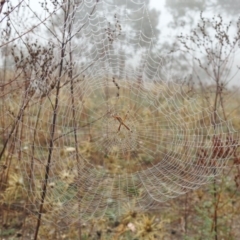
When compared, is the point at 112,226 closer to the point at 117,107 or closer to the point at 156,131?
the point at 117,107

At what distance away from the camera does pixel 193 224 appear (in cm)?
388

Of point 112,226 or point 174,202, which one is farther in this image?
point 174,202

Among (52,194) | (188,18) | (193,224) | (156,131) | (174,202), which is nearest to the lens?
(52,194)

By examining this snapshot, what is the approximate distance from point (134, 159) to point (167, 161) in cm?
91

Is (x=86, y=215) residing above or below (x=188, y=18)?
below

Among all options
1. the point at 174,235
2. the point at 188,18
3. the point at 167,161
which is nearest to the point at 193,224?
the point at 174,235

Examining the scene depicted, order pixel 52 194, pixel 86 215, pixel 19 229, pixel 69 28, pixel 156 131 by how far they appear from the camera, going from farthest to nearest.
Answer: pixel 156 131
pixel 19 229
pixel 52 194
pixel 86 215
pixel 69 28

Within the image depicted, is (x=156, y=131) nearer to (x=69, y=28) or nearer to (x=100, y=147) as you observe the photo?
(x=100, y=147)

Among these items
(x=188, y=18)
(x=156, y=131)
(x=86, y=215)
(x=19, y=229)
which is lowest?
(x=19, y=229)

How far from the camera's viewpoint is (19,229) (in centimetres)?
352

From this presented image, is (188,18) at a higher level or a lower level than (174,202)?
higher

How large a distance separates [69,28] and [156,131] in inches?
102

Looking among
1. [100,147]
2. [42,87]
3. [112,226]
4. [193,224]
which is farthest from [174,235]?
[42,87]

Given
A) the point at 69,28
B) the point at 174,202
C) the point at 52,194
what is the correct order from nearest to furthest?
the point at 69,28 → the point at 52,194 → the point at 174,202
